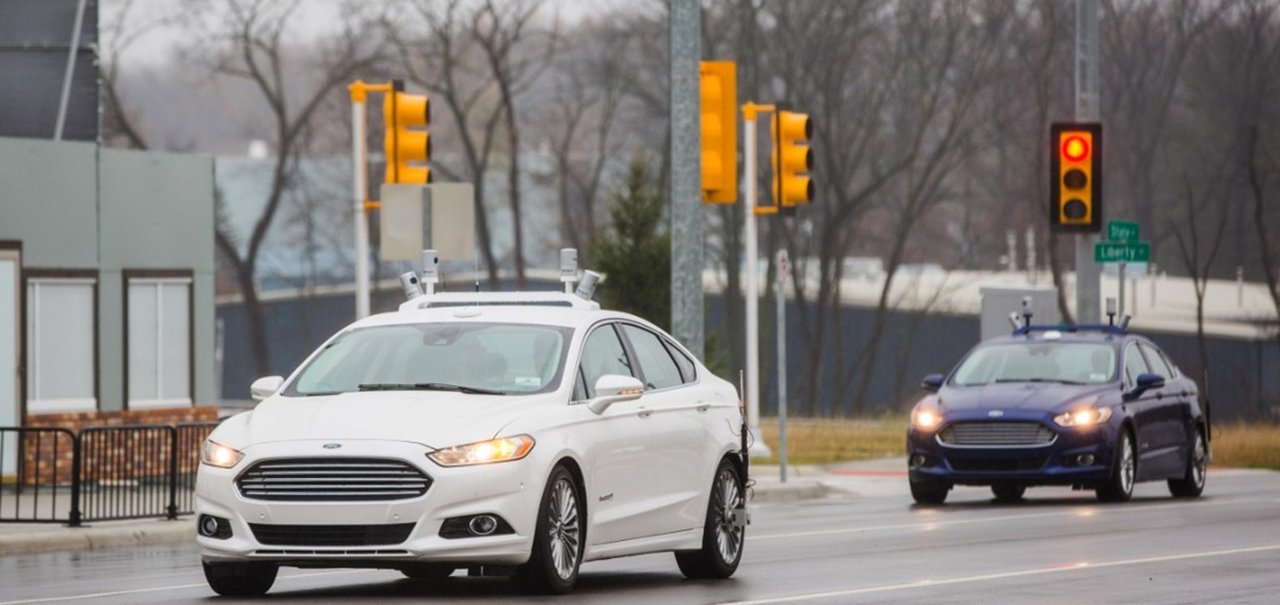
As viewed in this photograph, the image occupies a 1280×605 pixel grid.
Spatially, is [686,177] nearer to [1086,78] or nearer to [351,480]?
[1086,78]

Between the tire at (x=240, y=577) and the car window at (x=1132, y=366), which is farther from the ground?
the car window at (x=1132, y=366)

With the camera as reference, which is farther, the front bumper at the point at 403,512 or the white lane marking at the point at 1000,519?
the white lane marking at the point at 1000,519

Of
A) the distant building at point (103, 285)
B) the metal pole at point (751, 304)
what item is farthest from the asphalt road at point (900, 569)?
the metal pole at point (751, 304)

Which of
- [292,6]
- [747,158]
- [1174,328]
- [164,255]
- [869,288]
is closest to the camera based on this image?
[164,255]

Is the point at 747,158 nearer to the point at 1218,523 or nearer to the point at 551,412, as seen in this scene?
the point at 1218,523

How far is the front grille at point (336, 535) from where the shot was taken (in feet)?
39.6

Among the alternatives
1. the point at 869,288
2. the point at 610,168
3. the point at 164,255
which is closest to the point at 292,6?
the point at 610,168

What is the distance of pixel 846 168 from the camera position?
68.1 m

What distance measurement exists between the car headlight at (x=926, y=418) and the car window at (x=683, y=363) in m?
8.20

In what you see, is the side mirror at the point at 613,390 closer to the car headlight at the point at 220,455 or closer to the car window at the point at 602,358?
the car window at the point at 602,358

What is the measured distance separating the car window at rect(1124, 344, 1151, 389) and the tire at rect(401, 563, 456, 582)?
34.6 ft

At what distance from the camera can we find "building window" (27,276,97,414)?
1065 inches

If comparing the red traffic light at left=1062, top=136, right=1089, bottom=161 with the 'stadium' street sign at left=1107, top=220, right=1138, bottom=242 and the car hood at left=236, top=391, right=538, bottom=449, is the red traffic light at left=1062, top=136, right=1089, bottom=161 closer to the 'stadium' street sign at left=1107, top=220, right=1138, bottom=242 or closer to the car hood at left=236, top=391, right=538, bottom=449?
the 'stadium' street sign at left=1107, top=220, right=1138, bottom=242

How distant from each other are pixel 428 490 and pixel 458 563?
0.41 m
